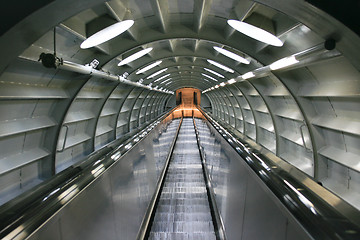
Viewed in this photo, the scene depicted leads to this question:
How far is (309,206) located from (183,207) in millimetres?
3107

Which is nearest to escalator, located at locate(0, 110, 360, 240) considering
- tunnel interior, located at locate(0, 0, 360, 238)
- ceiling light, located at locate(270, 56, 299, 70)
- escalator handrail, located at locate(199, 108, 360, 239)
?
escalator handrail, located at locate(199, 108, 360, 239)

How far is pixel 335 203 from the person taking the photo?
1055 millimetres

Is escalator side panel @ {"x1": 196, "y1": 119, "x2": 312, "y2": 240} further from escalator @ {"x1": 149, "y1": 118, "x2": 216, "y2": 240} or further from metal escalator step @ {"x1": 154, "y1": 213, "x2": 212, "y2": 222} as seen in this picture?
metal escalator step @ {"x1": 154, "y1": 213, "x2": 212, "y2": 222}

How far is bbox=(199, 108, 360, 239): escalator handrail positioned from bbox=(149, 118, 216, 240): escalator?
1.92 meters

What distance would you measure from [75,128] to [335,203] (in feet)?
26.6

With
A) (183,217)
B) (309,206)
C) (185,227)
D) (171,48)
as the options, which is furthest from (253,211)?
(171,48)

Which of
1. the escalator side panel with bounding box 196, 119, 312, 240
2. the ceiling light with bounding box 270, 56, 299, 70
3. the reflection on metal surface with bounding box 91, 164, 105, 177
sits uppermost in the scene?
the ceiling light with bounding box 270, 56, 299, 70

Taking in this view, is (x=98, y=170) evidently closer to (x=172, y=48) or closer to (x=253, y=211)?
(x=253, y=211)

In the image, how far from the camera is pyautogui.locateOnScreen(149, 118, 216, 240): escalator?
3.13 metres

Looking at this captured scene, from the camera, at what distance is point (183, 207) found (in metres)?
3.90

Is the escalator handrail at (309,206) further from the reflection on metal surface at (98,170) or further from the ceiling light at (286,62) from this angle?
the ceiling light at (286,62)

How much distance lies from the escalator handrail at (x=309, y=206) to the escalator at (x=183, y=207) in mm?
1917

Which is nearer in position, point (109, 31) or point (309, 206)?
point (309, 206)

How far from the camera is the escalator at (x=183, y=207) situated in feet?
10.3
